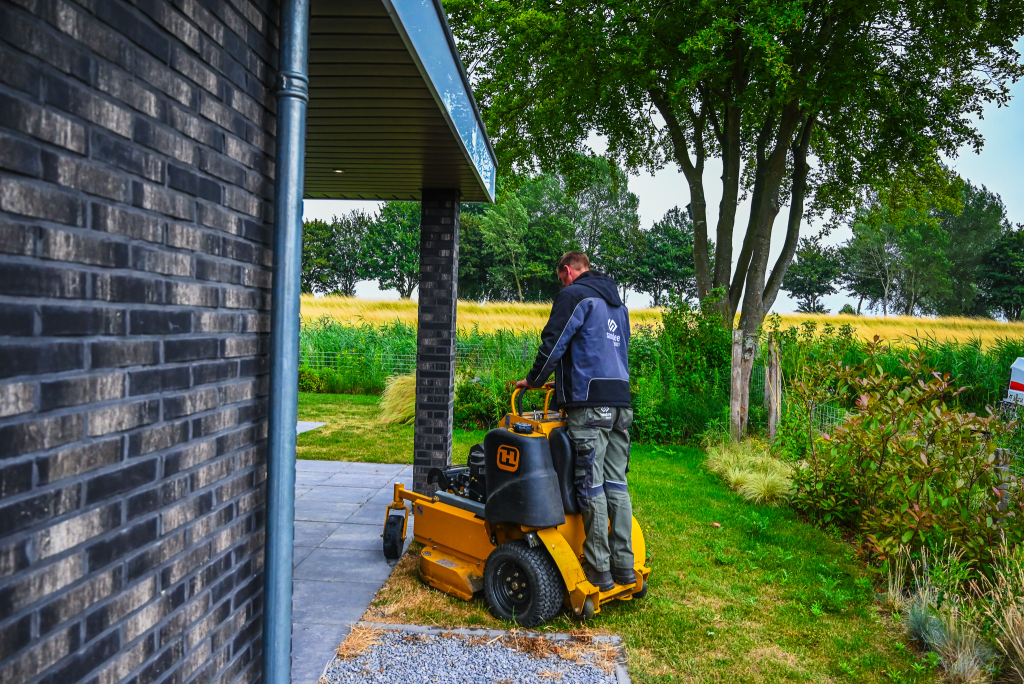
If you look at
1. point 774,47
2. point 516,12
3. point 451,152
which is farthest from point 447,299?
point 516,12

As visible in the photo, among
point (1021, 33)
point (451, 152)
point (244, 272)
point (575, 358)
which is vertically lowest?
point (575, 358)

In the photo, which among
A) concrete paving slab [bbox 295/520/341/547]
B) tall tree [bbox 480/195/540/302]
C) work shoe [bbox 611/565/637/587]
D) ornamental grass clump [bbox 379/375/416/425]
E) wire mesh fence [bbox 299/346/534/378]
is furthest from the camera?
tall tree [bbox 480/195/540/302]

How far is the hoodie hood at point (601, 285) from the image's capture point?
159 inches

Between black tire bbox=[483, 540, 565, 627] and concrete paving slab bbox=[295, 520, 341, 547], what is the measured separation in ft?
6.16

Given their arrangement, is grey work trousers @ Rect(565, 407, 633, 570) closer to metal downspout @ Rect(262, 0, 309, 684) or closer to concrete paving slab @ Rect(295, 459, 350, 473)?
metal downspout @ Rect(262, 0, 309, 684)

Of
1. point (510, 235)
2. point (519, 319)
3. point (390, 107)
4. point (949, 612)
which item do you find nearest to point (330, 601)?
point (390, 107)

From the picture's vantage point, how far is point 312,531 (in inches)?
218

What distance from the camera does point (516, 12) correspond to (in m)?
12.5

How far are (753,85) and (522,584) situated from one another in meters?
11.0

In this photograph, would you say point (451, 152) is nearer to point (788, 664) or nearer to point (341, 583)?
point (341, 583)

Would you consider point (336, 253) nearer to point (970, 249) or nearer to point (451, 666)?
point (970, 249)

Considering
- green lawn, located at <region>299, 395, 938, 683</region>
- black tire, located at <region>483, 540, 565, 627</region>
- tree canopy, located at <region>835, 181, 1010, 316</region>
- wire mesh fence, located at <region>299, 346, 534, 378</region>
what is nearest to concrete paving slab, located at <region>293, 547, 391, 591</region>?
green lawn, located at <region>299, 395, 938, 683</region>

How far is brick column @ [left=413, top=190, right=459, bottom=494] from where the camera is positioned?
6070 millimetres

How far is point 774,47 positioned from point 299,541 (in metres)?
9.77
